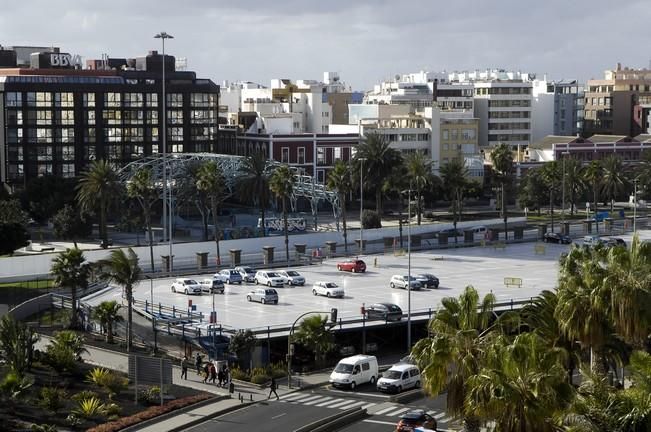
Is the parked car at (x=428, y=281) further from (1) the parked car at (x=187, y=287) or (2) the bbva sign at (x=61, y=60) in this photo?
(2) the bbva sign at (x=61, y=60)

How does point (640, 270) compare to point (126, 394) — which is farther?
point (126, 394)

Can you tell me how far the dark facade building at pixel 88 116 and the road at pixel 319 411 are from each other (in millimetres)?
86923

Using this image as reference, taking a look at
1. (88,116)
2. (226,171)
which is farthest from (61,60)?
(226,171)

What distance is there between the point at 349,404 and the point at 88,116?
9806 cm

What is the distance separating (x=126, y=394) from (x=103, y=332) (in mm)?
15039

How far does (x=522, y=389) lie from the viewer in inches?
1296

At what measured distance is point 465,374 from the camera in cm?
3744

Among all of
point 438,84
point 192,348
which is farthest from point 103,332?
point 438,84

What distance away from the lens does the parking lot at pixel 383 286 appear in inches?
3044

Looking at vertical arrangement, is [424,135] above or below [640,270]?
above

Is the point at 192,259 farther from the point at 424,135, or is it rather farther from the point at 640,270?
the point at 424,135

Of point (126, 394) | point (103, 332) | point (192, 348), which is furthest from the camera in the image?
point (103, 332)

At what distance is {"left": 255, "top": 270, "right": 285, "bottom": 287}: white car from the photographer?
88062 mm

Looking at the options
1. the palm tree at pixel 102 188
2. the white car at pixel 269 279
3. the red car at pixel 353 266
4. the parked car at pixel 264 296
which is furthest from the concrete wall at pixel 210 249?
the parked car at pixel 264 296
